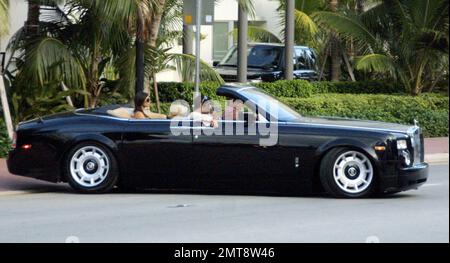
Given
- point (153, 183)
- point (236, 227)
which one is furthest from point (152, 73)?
point (236, 227)

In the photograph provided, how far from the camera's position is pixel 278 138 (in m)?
11.5

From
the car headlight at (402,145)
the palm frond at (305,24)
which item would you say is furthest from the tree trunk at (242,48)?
the car headlight at (402,145)

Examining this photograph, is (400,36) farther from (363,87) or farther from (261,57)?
(261,57)

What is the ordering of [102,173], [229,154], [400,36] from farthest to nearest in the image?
[400,36] < [102,173] < [229,154]

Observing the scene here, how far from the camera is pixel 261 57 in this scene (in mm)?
26609

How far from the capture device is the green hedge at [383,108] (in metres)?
20.9

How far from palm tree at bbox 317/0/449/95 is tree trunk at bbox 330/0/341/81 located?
9.85 ft

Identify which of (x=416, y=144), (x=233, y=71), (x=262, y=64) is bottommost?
(x=416, y=144)

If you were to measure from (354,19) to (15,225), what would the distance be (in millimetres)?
15296

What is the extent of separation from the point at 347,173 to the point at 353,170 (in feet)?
0.27

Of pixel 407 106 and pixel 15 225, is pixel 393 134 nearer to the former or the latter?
pixel 15 225

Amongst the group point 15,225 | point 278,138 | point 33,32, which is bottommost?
point 15,225

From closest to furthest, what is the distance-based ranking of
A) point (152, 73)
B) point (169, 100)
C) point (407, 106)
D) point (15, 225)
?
point (15, 225) → point (152, 73) → point (169, 100) → point (407, 106)

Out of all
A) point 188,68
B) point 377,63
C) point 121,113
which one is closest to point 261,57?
point 377,63
